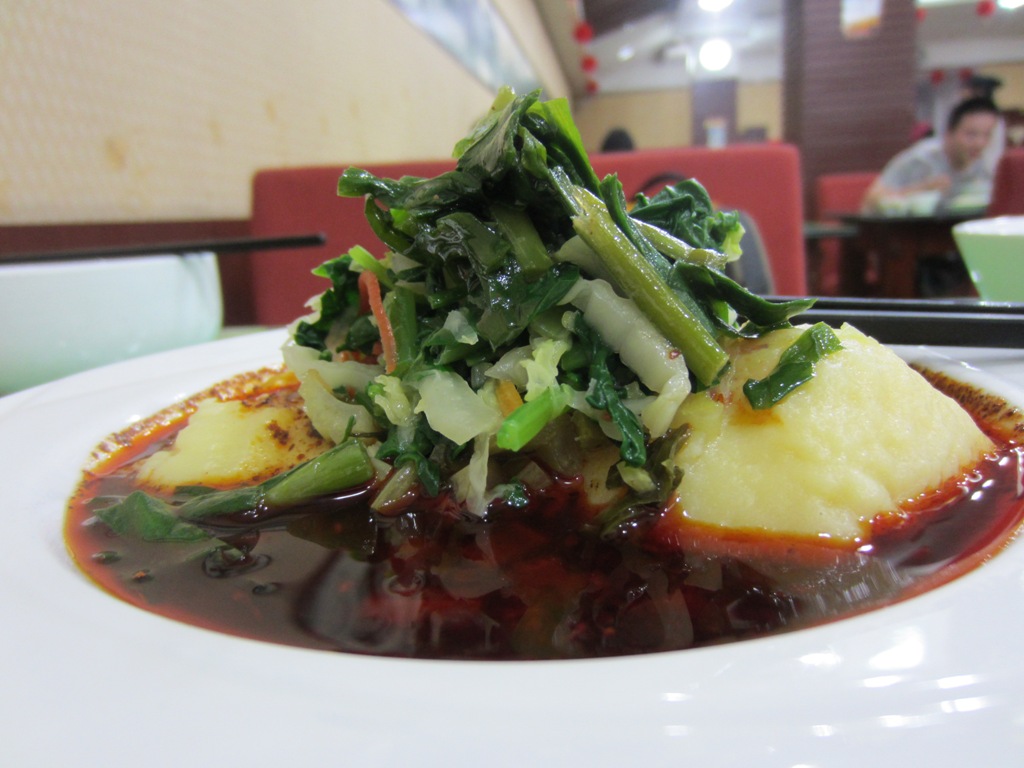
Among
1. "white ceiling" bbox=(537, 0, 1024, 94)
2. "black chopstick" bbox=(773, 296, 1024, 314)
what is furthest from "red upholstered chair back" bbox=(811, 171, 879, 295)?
"white ceiling" bbox=(537, 0, 1024, 94)

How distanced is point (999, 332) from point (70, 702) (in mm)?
1320

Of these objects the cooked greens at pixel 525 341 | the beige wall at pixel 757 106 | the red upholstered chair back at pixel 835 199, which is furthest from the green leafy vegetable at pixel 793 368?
the beige wall at pixel 757 106

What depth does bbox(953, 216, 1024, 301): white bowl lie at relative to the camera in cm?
138

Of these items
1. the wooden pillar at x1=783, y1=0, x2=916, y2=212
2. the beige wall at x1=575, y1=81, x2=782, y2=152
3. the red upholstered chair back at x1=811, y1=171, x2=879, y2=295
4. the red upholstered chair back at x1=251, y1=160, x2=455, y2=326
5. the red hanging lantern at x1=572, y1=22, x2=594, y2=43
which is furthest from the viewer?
the beige wall at x1=575, y1=81, x2=782, y2=152

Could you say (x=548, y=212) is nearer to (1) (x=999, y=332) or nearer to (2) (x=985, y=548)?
(2) (x=985, y=548)

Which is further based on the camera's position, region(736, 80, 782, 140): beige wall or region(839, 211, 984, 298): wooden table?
region(736, 80, 782, 140): beige wall

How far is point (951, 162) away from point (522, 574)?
8.85 meters

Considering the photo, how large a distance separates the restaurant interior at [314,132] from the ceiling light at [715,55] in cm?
1197

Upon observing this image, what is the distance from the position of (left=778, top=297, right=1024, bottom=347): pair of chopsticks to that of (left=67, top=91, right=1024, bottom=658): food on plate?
4.3 inches

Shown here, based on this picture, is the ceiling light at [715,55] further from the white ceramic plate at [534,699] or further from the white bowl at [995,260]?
the white ceramic plate at [534,699]

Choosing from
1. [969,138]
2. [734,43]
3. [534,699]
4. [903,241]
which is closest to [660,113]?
[734,43]

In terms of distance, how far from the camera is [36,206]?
2.08m

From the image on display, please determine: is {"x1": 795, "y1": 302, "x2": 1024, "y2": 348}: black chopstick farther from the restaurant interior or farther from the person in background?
the person in background

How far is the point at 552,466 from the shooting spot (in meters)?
0.97
